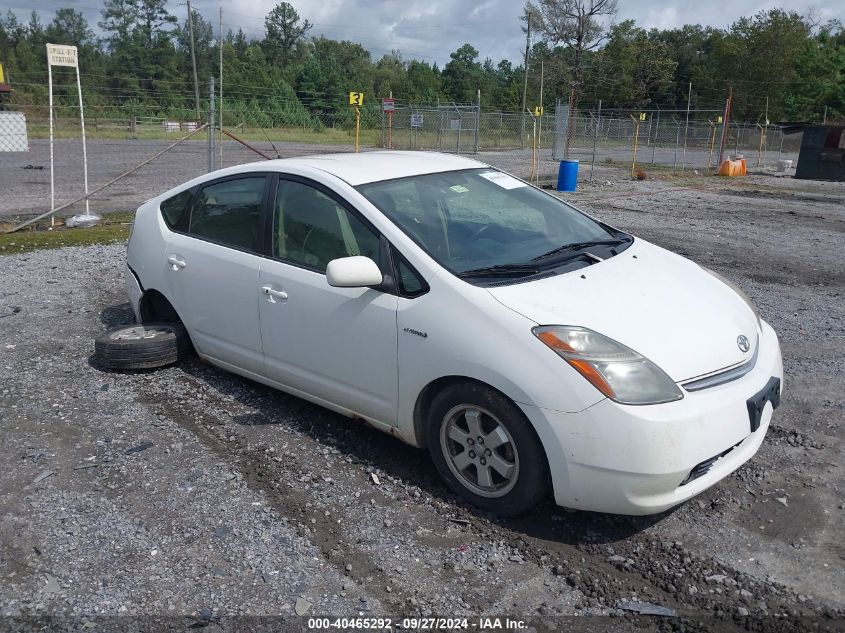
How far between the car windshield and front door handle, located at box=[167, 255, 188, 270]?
63.4 inches

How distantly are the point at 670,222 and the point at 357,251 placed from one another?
1055 centimetres

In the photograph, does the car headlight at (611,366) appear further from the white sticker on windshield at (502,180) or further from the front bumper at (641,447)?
the white sticker on windshield at (502,180)

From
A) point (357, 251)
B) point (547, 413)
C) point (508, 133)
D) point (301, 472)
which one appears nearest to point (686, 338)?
point (547, 413)

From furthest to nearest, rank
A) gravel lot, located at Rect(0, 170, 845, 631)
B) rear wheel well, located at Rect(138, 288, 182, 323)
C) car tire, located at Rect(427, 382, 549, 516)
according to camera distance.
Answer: rear wheel well, located at Rect(138, 288, 182, 323) → car tire, located at Rect(427, 382, 549, 516) → gravel lot, located at Rect(0, 170, 845, 631)

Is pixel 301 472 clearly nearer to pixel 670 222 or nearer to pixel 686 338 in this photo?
pixel 686 338

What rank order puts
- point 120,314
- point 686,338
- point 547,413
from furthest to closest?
point 120,314 < point 686,338 < point 547,413

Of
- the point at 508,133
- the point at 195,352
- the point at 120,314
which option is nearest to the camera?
the point at 195,352

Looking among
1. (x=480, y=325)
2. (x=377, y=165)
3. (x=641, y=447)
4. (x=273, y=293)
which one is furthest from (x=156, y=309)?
(x=641, y=447)

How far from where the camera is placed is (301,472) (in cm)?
405

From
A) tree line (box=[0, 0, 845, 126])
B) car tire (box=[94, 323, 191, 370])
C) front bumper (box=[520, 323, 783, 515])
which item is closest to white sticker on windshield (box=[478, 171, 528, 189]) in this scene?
front bumper (box=[520, 323, 783, 515])

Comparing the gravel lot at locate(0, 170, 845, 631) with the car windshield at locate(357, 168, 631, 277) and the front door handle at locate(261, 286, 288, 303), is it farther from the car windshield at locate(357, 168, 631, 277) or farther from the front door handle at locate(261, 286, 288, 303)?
the car windshield at locate(357, 168, 631, 277)

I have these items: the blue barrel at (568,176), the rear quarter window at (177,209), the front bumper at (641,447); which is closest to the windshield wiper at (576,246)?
the front bumper at (641,447)

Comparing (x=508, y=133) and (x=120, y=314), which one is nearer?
(x=120, y=314)

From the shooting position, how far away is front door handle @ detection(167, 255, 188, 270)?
5.12m
